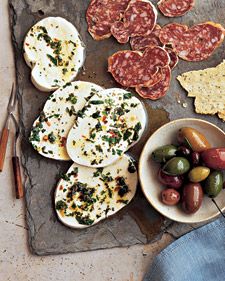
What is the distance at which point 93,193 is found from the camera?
8.23 feet

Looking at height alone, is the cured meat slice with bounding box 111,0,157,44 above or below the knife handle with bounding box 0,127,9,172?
above

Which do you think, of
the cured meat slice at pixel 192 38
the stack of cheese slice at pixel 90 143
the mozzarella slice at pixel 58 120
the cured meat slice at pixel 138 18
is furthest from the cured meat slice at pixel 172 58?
the mozzarella slice at pixel 58 120

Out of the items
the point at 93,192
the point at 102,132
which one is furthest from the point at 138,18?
the point at 93,192

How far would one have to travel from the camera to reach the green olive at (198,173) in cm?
236

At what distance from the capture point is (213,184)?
2.39 metres

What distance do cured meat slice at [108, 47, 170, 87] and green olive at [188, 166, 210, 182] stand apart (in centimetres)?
46

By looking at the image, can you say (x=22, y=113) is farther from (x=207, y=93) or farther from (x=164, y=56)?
(x=207, y=93)

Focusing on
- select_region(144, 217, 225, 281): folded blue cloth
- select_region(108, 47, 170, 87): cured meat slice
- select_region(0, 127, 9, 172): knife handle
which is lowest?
select_region(144, 217, 225, 281): folded blue cloth

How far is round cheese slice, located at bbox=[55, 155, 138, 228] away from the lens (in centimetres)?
250

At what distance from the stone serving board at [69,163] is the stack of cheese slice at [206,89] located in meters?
0.04

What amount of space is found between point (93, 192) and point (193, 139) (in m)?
0.50

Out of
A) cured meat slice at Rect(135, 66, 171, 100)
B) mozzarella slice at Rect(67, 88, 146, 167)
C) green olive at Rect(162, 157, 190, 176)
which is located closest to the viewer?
green olive at Rect(162, 157, 190, 176)

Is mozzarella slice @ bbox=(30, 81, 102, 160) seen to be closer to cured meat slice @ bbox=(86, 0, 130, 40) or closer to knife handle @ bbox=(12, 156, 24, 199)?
knife handle @ bbox=(12, 156, 24, 199)

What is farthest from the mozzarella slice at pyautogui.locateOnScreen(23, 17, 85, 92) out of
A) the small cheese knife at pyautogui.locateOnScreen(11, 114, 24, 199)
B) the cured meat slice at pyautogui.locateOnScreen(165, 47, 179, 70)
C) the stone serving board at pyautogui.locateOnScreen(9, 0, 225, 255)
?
the cured meat slice at pyautogui.locateOnScreen(165, 47, 179, 70)
